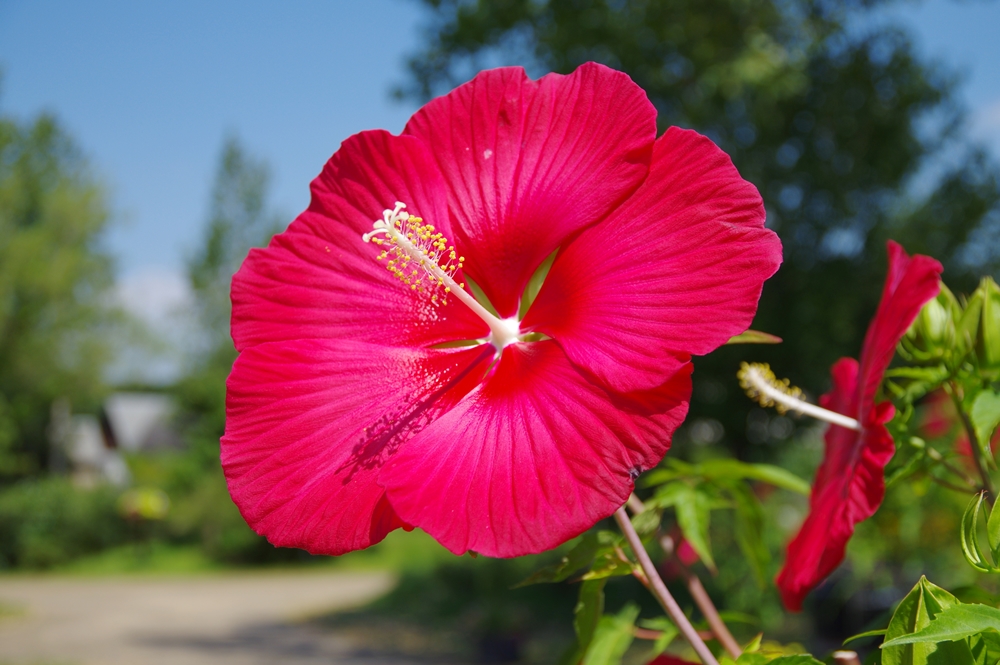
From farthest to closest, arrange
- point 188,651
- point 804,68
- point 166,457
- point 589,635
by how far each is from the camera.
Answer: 1. point 166,457
2. point 188,651
3. point 804,68
4. point 589,635

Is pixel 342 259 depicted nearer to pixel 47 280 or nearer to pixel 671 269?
pixel 671 269

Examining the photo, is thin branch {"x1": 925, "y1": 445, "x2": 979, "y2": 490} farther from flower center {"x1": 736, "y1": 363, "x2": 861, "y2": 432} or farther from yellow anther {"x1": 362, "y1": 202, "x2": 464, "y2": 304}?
yellow anther {"x1": 362, "y1": 202, "x2": 464, "y2": 304}

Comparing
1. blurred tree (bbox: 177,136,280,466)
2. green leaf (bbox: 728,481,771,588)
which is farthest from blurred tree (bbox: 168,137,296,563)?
green leaf (bbox: 728,481,771,588)

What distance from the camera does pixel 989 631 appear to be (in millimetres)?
417

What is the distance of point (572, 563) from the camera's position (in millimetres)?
534

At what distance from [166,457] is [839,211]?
18207mm

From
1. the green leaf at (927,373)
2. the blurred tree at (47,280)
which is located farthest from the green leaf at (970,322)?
the blurred tree at (47,280)

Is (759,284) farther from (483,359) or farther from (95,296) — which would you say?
(95,296)

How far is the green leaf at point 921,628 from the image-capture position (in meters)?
0.41

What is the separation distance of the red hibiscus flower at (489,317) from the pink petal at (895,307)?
13 cm

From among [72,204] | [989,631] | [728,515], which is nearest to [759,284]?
[989,631]

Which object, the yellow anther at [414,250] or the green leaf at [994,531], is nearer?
the green leaf at [994,531]

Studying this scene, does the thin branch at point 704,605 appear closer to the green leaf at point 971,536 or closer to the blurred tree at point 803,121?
the green leaf at point 971,536

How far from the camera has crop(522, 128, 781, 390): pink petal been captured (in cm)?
46
